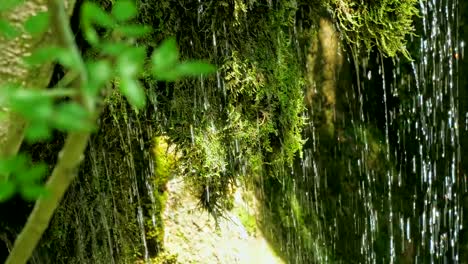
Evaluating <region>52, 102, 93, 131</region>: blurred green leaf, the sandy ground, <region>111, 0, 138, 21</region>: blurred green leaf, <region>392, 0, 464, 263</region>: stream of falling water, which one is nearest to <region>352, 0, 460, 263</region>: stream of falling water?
<region>392, 0, 464, 263</region>: stream of falling water

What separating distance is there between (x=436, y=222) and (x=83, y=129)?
3767 millimetres

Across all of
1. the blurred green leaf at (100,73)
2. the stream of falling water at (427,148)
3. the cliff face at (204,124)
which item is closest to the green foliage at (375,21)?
the cliff face at (204,124)

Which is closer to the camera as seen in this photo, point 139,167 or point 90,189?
point 90,189

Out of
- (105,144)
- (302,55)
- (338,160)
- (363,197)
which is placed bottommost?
(363,197)

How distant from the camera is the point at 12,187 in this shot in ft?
2.43

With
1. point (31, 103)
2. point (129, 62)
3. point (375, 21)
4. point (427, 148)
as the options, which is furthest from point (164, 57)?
point (427, 148)

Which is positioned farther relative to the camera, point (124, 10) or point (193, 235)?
point (193, 235)

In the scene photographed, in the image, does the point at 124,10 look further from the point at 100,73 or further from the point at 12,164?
the point at 12,164

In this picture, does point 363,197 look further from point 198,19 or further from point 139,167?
point 198,19

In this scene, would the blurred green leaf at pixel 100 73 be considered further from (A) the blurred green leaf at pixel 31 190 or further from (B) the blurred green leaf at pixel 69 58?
(A) the blurred green leaf at pixel 31 190

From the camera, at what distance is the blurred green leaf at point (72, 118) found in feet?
2.16

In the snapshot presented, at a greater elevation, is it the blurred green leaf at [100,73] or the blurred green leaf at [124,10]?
the blurred green leaf at [124,10]

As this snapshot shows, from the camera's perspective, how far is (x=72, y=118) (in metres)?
0.66

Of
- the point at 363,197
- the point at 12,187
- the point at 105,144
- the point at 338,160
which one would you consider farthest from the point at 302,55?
the point at 12,187
